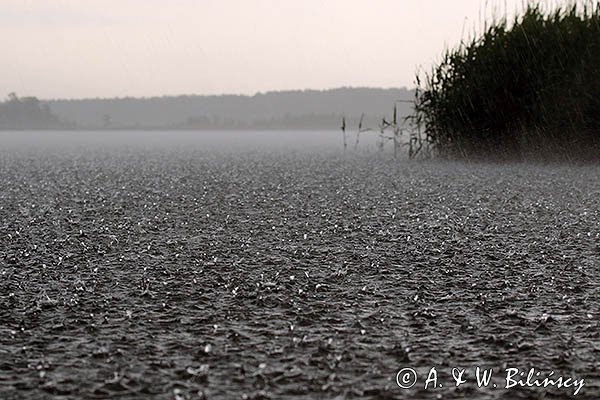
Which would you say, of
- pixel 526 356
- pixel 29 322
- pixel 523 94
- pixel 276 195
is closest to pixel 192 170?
pixel 276 195

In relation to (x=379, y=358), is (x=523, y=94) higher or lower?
higher

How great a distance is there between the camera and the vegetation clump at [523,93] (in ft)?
24.3

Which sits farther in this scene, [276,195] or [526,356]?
[276,195]

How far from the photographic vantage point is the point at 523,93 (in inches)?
302

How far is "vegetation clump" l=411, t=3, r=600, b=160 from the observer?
7.40 metres

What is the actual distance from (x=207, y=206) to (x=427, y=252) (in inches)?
70.6

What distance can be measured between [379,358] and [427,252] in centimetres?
133

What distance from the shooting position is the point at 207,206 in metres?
4.43

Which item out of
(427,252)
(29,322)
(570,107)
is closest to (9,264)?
(29,322)

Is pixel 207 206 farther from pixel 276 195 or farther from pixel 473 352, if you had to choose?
pixel 473 352

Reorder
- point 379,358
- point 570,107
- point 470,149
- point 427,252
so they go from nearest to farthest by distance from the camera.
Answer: point 379,358, point 427,252, point 570,107, point 470,149

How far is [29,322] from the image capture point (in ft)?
6.44

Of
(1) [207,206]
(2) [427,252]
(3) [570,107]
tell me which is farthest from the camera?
(3) [570,107]

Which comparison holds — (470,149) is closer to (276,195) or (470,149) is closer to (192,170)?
(192,170)
